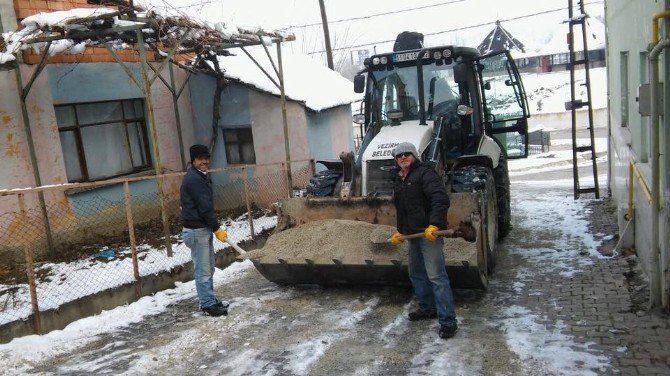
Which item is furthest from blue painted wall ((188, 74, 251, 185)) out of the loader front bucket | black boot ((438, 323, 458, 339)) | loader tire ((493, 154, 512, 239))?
black boot ((438, 323, 458, 339))

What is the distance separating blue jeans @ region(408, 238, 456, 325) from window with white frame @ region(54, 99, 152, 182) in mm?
7218

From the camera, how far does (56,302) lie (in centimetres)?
602

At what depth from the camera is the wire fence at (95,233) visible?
20.2 feet

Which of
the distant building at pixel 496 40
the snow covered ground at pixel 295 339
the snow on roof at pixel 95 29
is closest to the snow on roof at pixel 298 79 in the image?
the snow on roof at pixel 95 29

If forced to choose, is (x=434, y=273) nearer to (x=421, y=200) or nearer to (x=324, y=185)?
(x=421, y=200)

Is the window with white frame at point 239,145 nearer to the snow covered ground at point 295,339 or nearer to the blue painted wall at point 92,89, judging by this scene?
the blue painted wall at point 92,89

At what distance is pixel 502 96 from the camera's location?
8.88 meters

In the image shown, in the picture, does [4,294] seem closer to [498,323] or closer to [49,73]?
[49,73]

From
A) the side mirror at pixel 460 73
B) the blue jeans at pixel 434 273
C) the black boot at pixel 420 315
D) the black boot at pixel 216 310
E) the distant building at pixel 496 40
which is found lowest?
the black boot at pixel 420 315

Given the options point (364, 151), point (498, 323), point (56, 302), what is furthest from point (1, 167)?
point (498, 323)

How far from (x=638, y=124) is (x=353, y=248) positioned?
152 inches

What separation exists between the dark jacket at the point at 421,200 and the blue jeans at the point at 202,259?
2.23m

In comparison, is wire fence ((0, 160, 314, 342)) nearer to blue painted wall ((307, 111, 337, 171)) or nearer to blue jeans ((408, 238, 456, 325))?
blue painted wall ((307, 111, 337, 171))

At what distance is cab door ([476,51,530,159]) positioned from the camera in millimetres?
8266
